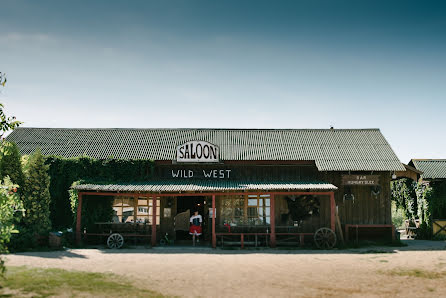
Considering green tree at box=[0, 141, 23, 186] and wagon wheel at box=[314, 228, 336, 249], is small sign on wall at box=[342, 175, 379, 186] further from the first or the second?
green tree at box=[0, 141, 23, 186]

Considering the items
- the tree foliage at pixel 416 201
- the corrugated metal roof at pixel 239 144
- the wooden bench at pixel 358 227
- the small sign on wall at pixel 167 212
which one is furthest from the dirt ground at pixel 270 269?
the tree foliage at pixel 416 201

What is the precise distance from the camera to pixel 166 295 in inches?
A: 377

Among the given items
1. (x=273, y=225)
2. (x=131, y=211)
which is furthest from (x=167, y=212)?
(x=273, y=225)

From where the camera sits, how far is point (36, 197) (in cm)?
1670

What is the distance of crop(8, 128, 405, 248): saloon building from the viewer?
18.2 metres

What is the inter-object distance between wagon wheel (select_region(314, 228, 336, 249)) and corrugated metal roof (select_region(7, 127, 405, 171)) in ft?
10.1

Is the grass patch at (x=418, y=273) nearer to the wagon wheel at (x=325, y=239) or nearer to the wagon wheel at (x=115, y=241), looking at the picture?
the wagon wheel at (x=325, y=239)

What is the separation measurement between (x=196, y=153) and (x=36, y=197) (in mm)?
7247

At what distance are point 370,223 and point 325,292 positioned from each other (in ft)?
34.8

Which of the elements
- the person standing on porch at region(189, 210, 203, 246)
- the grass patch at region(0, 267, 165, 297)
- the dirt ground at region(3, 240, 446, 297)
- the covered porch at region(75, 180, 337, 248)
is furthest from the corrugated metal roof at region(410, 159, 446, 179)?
the grass patch at region(0, 267, 165, 297)

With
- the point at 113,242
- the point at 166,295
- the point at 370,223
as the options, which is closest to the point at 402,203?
the point at 370,223

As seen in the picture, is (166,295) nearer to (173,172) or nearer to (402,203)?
(173,172)

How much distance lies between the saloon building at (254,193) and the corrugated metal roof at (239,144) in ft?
0.30

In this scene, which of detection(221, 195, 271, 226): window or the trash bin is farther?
detection(221, 195, 271, 226): window
